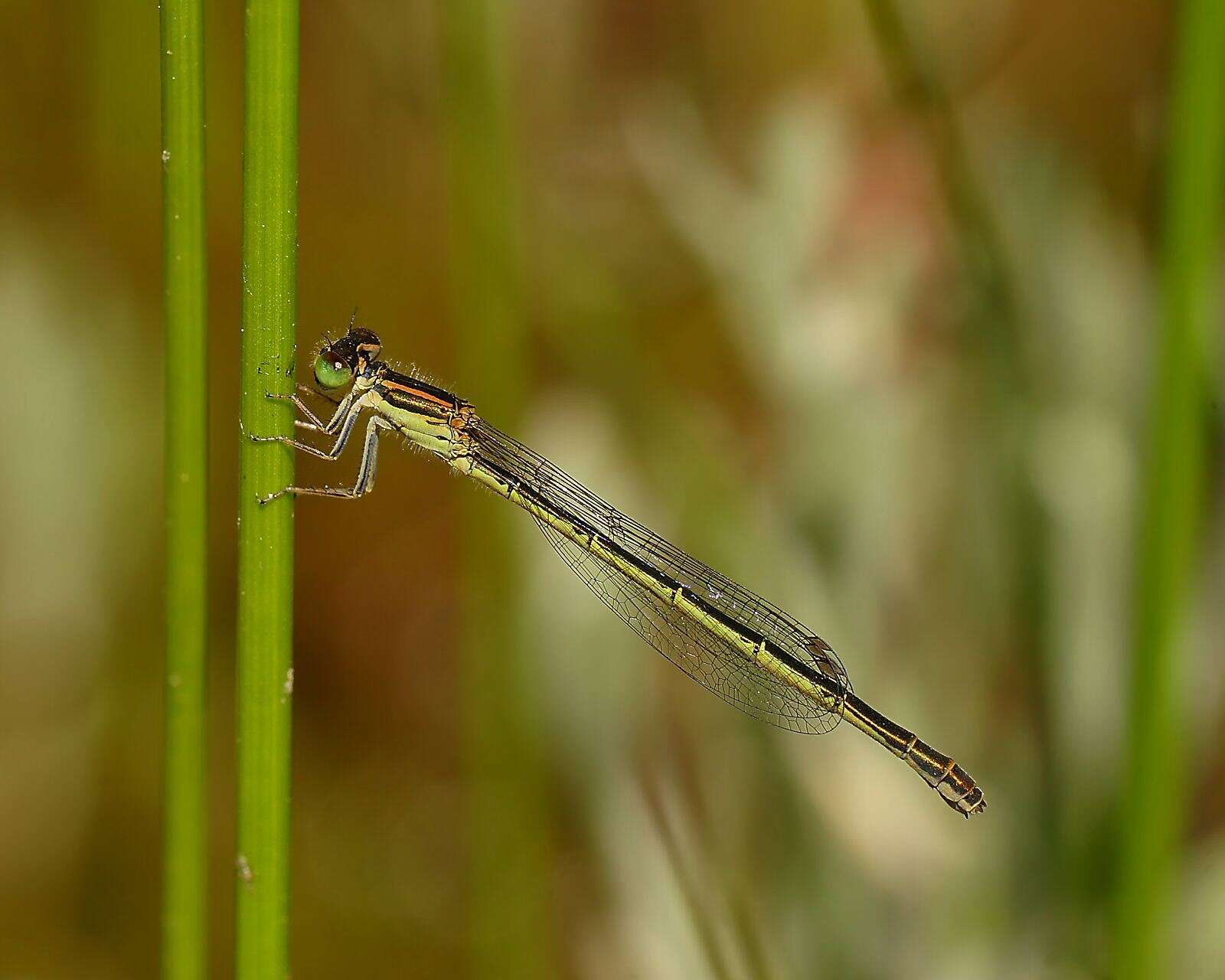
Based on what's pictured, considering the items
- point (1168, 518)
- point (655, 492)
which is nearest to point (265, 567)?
point (1168, 518)

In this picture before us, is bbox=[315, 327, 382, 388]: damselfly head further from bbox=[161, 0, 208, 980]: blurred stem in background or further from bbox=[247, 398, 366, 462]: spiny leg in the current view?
bbox=[161, 0, 208, 980]: blurred stem in background

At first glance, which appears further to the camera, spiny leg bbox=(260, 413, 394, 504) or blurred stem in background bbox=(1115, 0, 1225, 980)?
spiny leg bbox=(260, 413, 394, 504)

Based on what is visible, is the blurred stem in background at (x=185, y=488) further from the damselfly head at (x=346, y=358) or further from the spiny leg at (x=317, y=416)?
the damselfly head at (x=346, y=358)

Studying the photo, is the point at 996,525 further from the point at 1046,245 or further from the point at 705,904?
the point at 705,904

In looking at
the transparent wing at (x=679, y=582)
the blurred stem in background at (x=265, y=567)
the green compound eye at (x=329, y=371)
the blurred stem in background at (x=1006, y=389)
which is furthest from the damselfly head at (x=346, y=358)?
the blurred stem in background at (x=1006, y=389)

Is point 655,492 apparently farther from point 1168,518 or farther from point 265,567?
point 265,567

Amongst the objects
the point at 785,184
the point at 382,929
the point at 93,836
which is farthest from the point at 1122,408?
the point at 93,836

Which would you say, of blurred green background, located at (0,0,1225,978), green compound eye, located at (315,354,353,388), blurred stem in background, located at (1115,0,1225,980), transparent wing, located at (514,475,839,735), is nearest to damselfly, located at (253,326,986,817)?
transparent wing, located at (514,475,839,735)
